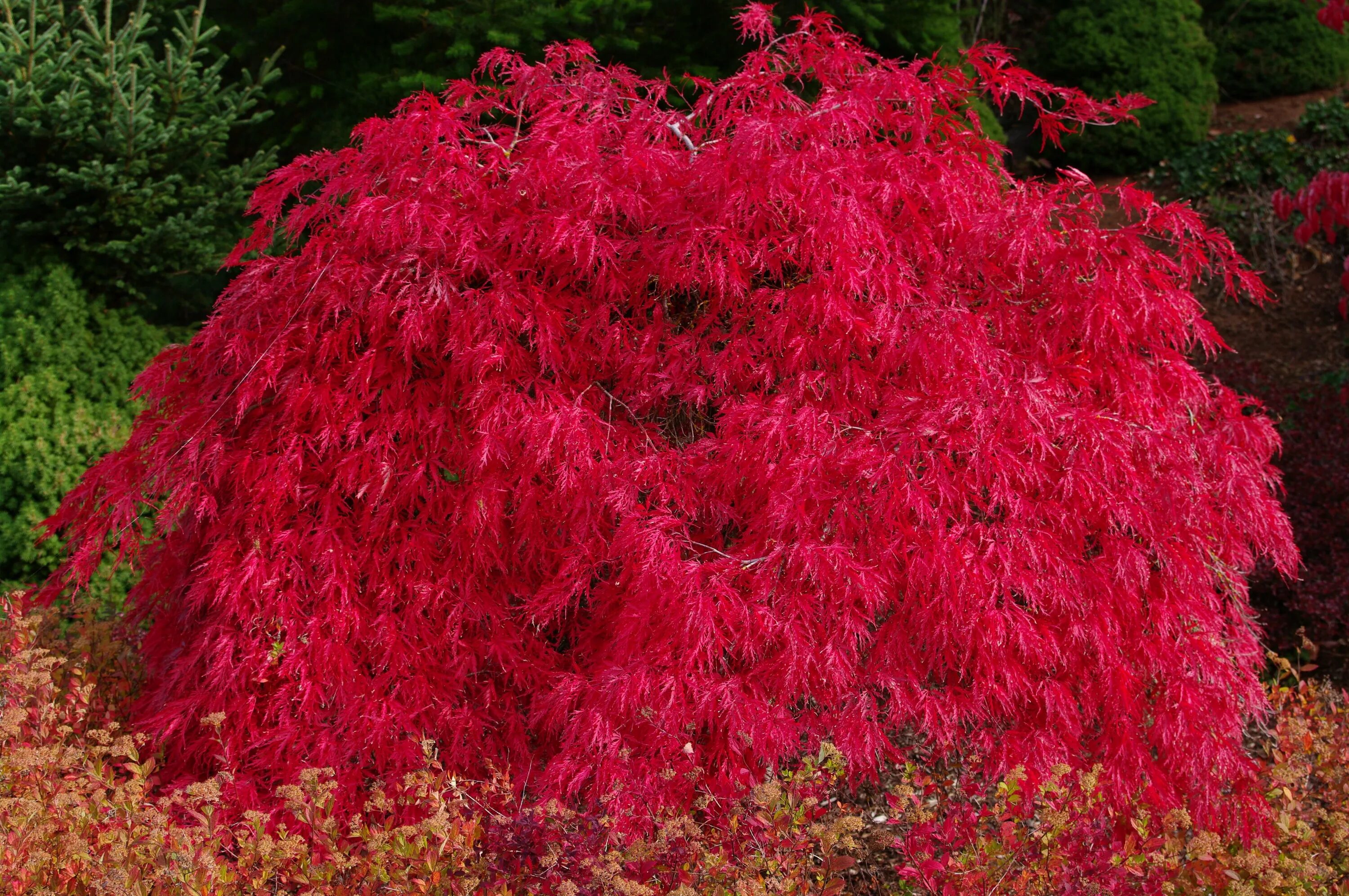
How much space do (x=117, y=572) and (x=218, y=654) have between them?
3225 mm

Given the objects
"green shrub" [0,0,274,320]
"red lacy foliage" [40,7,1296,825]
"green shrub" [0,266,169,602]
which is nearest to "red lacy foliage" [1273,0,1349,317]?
"red lacy foliage" [40,7,1296,825]

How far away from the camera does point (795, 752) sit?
2850 mm

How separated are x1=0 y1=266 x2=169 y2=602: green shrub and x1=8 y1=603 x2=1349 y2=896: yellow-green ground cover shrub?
271 centimetres

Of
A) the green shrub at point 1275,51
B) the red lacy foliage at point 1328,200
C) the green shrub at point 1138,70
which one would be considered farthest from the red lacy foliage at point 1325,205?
the green shrub at point 1275,51

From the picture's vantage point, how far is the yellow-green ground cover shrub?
2396mm

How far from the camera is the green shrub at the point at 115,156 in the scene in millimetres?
5699

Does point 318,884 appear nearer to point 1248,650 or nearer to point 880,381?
point 880,381

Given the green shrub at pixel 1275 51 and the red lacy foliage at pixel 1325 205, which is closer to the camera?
the red lacy foliage at pixel 1325 205

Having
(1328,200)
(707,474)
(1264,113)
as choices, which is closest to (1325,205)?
(1328,200)

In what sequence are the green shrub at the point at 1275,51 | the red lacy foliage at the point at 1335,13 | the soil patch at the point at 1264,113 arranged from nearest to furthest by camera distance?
the red lacy foliage at the point at 1335,13
the soil patch at the point at 1264,113
the green shrub at the point at 1275,51

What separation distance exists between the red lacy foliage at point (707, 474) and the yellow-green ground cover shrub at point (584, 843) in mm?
185

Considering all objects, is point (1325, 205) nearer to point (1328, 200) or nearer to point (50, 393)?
point (1328, 200)

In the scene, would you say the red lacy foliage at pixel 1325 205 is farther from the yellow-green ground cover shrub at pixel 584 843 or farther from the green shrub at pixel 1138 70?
the yellow-green ground cover shrub at pixel 584 843

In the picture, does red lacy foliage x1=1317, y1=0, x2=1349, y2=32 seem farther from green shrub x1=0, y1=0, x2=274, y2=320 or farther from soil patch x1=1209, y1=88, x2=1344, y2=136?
green shrub x1=0, y1=0, x2=274, y2=320
